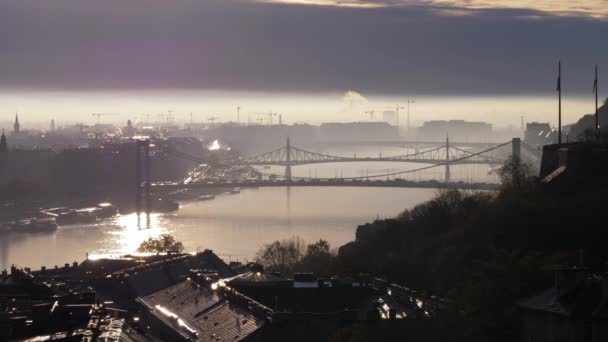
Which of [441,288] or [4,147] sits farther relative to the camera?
[4,147]

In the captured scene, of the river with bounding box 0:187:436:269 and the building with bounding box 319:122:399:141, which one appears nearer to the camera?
the river with bounding box 0:187:436:269

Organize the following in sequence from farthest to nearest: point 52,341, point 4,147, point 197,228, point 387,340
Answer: point 4,147
point 197,228
point 387,340
point 52,341

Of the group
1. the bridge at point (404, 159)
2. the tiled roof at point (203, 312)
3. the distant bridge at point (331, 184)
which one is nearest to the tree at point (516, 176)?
the tiled roof at point (203, 312)

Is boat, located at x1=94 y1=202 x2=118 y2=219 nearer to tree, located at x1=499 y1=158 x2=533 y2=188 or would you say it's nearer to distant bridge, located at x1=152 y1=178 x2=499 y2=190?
distant bridge, located at x1=152 y1=178 x2=499 y2=190

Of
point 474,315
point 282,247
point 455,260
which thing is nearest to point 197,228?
point 282,247

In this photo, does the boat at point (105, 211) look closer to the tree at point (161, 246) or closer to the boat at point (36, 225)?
the boat at point (36, 225)

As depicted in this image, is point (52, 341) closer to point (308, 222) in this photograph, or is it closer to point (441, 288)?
point (441, 288)

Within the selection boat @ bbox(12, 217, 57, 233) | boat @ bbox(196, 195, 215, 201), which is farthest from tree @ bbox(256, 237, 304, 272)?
boat @ bbox(196, 195, 215, 201)
